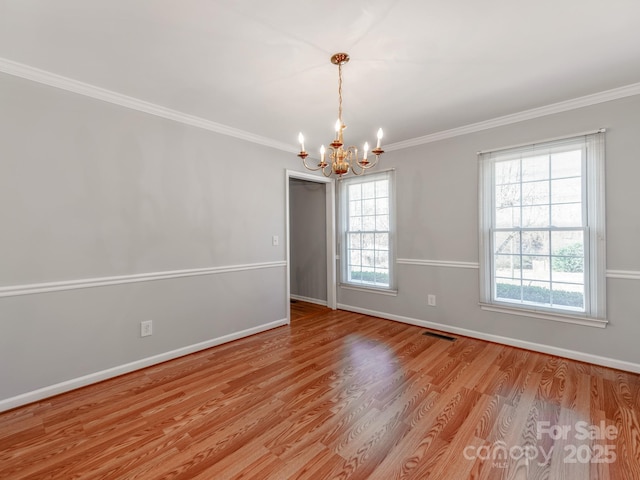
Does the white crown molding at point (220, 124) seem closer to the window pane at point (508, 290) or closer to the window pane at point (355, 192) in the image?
the window pane at point (355, 192)

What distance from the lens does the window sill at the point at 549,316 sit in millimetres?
2736

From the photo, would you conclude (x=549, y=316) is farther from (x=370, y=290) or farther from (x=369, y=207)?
(x=369, y=207)

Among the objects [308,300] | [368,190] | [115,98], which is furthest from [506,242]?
[115,98]

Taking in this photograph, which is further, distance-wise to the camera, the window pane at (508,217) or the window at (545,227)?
the window pane at (508,217)

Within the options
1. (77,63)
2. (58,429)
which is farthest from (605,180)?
(58,429)

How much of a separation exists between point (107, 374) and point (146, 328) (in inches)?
17.7

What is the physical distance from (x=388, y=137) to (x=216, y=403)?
343 centimetres

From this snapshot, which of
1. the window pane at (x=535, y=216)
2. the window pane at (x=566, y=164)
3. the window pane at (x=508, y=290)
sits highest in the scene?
the window pane at (x=566, y=164)

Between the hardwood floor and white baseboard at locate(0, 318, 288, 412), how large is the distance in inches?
2.4

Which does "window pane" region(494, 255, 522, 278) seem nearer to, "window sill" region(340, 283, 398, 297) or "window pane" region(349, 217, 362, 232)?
"window sill" region(340, 283, 398, 297)

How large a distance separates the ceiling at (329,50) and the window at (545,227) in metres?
0.56

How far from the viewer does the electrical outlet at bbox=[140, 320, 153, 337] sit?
9.07 ft

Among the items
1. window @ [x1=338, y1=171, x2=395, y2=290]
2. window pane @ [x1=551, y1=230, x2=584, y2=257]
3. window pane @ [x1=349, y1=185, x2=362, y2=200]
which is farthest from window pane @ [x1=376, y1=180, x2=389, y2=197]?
window pane @ [x1=551, y1=230, x2=584, y2=257]

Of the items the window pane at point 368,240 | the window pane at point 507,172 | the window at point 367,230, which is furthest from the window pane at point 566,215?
the window pane at point 368,240
